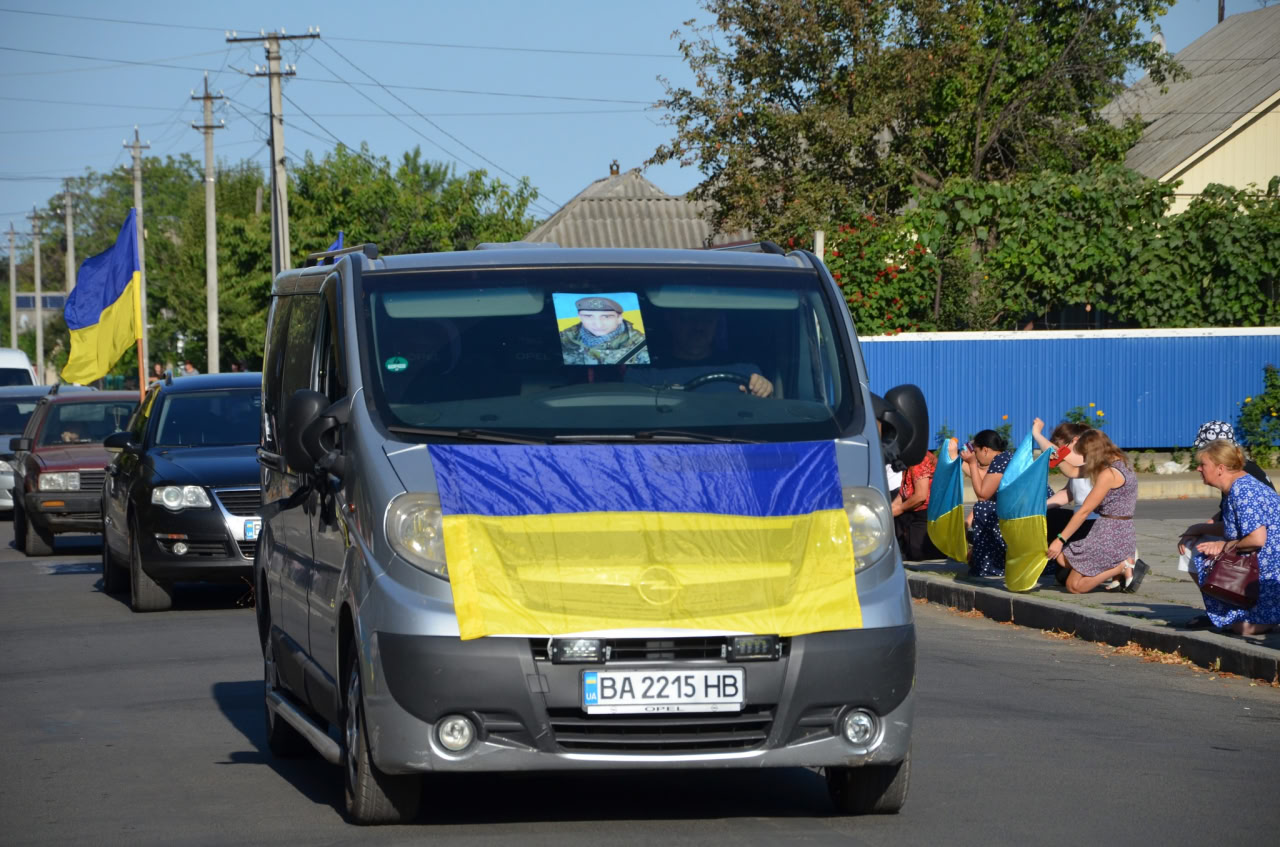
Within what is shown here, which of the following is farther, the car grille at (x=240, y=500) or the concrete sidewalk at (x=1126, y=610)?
the car grille at (x=240, y=500)

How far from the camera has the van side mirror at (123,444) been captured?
14.8m

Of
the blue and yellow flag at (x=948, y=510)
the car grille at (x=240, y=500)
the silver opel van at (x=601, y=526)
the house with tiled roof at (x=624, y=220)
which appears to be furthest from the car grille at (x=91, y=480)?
the house with tiled roof at (x=624, y=220)

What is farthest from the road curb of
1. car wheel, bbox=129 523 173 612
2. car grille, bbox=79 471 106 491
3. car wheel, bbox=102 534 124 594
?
car grille, bbox=79 471 106 491

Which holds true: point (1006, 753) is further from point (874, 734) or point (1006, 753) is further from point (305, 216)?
point (305, 216)

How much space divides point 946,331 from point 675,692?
23.5 metres

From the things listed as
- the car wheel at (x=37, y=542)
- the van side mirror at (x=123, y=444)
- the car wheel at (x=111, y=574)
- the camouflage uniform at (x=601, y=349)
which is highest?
the camouflage uniform at (x=601, y=349)

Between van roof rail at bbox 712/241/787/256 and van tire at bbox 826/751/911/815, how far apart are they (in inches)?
79.7

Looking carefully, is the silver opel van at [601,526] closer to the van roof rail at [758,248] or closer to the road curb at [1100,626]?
the van roof rail at [758,248]

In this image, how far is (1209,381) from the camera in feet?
92.7

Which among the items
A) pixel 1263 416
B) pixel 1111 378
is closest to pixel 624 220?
pixel 1111 378

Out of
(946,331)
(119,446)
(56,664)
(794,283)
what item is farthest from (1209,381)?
(794,283)

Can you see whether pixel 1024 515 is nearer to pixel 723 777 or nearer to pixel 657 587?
pixel 723 777

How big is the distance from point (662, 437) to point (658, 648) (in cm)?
78

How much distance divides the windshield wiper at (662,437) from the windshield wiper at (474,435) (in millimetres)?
116
